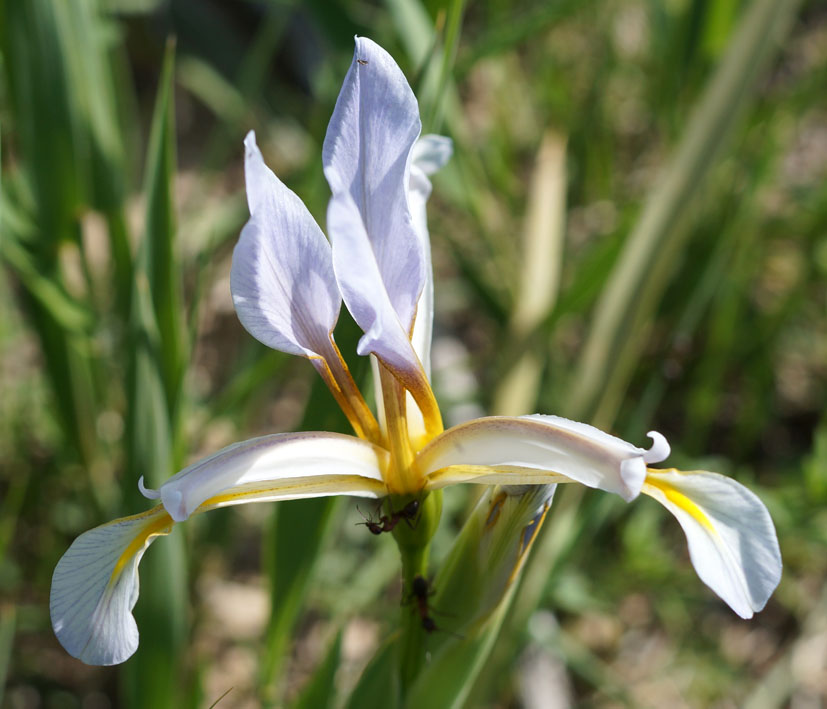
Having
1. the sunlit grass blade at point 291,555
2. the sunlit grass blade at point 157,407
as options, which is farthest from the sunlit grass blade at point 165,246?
the sunlit grass blade at point 291,555

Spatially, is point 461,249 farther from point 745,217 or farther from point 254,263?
point 254,263

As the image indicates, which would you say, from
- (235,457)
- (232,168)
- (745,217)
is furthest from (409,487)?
(232,168)

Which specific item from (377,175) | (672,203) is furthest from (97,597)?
(672,203)

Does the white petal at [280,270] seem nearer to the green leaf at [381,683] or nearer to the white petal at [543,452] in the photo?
the white petal at [543,452]

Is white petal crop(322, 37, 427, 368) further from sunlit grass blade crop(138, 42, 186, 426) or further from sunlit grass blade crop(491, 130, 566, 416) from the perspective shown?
sunlit grass blade crop(491, 130, 566, 416)

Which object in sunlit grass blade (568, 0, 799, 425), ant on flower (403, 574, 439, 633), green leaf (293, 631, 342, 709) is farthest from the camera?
sunlit grass blade (568, 0, 799, 425)

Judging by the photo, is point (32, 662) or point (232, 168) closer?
point (32, 662)

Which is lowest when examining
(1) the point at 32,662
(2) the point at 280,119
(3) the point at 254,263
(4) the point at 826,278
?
(1) the point at 32,662

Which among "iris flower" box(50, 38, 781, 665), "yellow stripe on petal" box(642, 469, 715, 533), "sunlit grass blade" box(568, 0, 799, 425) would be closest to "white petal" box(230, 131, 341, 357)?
"iris flower" box(50, 38, 781, 665)
